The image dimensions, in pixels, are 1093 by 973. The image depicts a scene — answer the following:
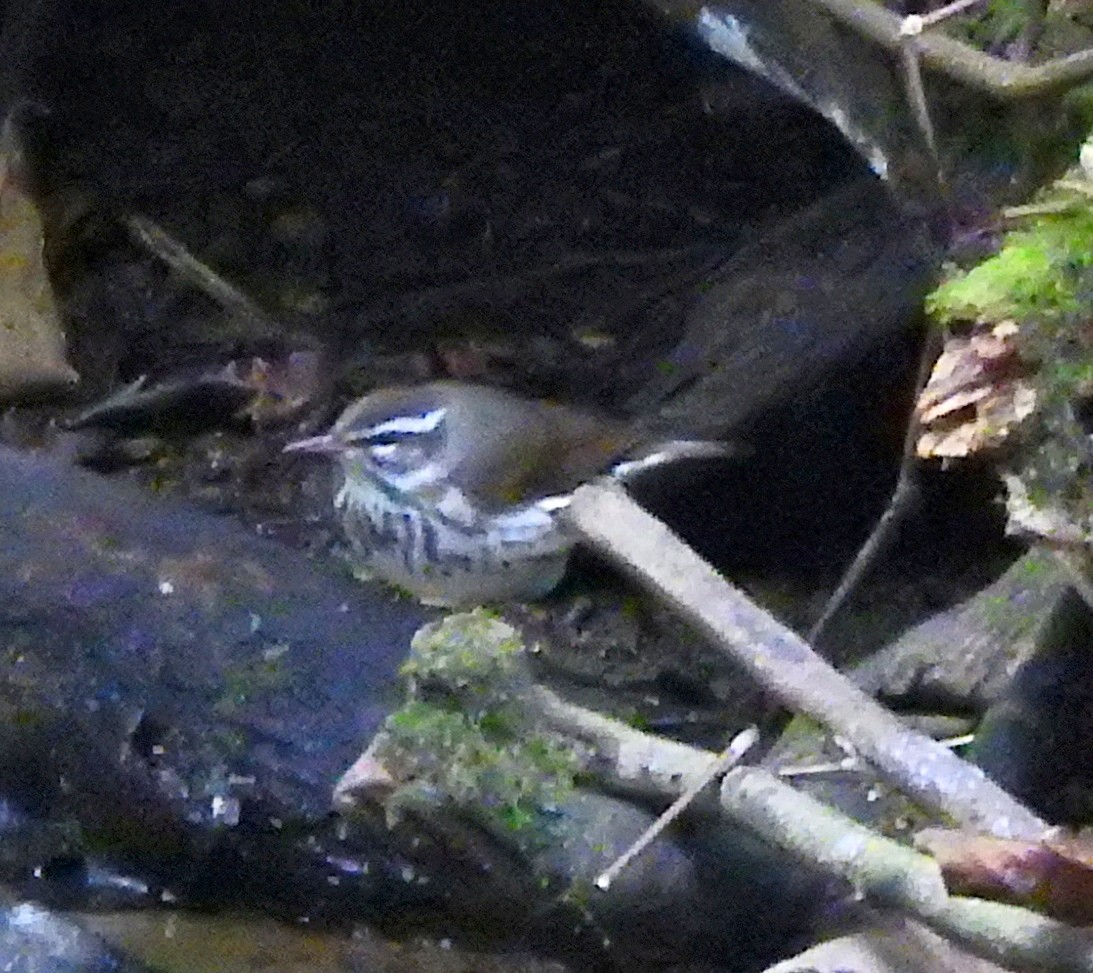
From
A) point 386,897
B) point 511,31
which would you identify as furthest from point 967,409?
point 511,31

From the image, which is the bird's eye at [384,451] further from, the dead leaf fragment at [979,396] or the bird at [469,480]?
the dead leaf fragment at [979,396]

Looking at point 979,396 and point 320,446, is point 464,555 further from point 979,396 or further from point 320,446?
point 979,396

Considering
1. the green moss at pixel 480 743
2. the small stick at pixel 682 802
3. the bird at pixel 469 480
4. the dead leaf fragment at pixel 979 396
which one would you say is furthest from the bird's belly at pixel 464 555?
the dead leaf fragment at pixel 979 396

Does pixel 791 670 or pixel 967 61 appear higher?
pixel 967 61

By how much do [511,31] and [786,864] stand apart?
3310 millimetres

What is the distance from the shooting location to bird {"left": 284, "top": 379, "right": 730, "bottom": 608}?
4051 millimetres

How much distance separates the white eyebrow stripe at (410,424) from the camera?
4.18 metres

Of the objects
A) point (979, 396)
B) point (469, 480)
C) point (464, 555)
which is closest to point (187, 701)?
point (464, 555)

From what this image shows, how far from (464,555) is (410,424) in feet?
1.10

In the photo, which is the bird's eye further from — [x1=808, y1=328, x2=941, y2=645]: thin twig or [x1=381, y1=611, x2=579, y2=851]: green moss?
[x1=381, y1=611, x2=579, y2=851]: green moss

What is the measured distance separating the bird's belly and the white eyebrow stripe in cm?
18

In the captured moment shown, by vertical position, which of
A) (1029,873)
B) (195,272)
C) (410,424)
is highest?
(1029,873)

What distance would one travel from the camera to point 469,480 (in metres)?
4.16

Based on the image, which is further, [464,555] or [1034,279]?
[464,555]
